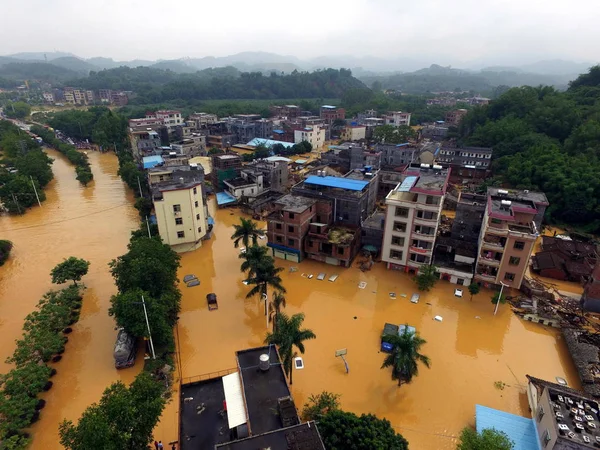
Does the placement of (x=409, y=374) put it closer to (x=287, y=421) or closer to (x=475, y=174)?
(x=287, y=421)

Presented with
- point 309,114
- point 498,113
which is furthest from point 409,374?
point 309,114

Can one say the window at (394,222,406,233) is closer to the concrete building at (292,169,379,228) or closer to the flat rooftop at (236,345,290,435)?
the concrete building at (292,169,379,228)

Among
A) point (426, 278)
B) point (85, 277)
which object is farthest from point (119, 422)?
point (426, 278)

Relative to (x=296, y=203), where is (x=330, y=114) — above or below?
below

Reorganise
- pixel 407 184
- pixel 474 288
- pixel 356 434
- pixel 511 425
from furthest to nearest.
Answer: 1. pixel 407 184
2. pixel 474 288
3. pixel 511 425
4. pixel 356 434

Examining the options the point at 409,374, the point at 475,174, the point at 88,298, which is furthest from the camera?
the point at 475,174

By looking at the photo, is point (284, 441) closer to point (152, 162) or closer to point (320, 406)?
point (320, 406)

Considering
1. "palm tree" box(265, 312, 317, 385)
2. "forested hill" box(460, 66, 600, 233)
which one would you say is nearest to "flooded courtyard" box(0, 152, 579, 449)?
"palm tree" box(265, 312, 317, 385)
